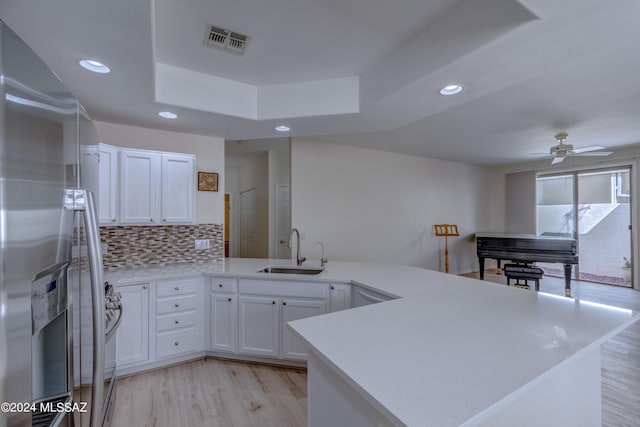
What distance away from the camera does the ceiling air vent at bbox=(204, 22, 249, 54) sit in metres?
1.87

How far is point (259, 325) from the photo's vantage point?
8.51ft

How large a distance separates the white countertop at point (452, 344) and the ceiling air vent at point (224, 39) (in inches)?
74.8

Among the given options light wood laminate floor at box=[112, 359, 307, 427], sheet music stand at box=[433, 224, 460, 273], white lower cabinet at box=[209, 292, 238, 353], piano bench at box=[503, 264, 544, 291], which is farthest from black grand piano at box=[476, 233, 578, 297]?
white lower cabinet at box=[209, 292, 238, 353]

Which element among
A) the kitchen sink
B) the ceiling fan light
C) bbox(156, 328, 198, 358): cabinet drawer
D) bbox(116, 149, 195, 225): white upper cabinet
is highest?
the ceiling fan light

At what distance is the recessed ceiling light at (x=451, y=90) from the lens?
2.05 m

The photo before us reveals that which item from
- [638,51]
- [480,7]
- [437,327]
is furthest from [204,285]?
[638,51]

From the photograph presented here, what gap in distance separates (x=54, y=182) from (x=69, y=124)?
0.75 feet

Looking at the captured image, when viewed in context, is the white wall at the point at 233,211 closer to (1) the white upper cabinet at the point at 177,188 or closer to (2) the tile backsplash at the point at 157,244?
(2) the tile backsplash at the point at 157,244

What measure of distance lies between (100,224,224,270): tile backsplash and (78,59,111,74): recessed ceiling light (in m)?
1.56

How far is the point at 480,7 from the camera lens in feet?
4.90

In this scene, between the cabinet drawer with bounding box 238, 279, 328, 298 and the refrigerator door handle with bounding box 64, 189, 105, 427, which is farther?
the cabinet drawer with bounding box 238, 279, 328, 298

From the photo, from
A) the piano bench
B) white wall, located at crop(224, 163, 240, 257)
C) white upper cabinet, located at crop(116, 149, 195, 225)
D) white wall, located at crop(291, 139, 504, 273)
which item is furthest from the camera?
white wall, located at crop(224, 163, 240, 257)

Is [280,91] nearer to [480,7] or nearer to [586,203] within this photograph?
[480,7]

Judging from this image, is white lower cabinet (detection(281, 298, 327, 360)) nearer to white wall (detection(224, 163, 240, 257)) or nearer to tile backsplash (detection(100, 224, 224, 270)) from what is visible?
tile backsplash (detection(100, 224, 224, 270))
